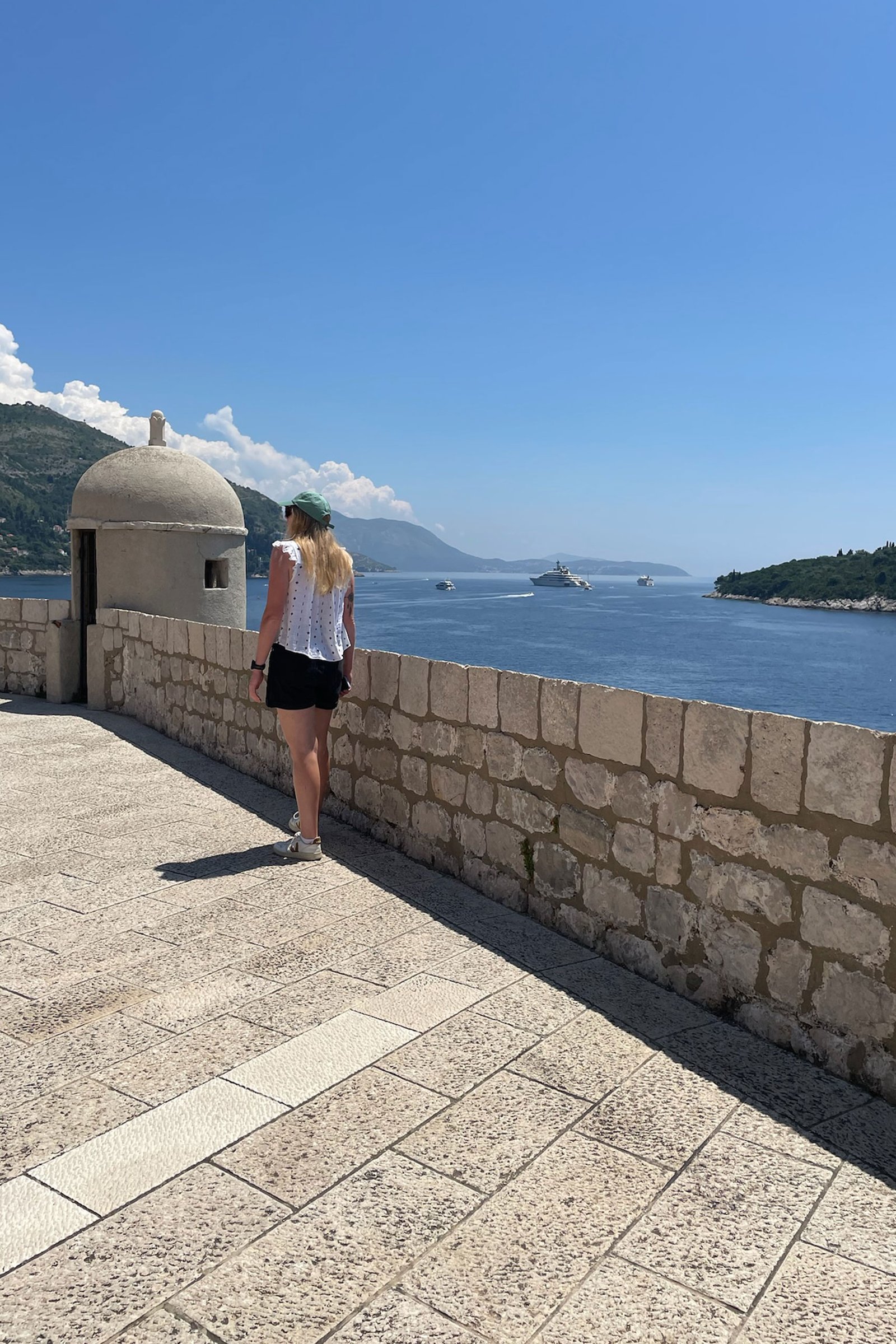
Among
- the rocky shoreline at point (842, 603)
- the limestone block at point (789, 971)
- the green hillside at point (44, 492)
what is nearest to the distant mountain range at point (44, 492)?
the green hillside at point (44, 492)

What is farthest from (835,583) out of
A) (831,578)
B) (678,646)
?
(678,646)

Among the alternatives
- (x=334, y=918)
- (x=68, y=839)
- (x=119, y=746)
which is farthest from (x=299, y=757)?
(x=119, y=746)

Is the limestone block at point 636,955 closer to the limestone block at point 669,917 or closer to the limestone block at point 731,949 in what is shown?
the limestone block at point 669,917

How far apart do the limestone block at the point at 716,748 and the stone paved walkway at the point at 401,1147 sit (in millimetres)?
778

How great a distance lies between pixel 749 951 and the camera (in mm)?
3117

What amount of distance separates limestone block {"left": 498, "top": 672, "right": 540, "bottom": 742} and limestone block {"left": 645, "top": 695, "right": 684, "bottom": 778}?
0.68m

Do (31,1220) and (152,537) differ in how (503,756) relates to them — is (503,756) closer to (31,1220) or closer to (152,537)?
(31,1220)

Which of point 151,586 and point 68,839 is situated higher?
point 151,586

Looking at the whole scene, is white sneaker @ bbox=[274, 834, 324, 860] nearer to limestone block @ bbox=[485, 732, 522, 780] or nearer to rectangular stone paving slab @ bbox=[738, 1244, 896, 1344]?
limestone block @ bbox=[485, 732, 522, 780]

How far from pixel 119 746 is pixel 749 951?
20.3ft

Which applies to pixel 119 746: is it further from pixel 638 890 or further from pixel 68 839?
pixel 638 890

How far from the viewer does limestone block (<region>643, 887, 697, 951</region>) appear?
3.36 metres

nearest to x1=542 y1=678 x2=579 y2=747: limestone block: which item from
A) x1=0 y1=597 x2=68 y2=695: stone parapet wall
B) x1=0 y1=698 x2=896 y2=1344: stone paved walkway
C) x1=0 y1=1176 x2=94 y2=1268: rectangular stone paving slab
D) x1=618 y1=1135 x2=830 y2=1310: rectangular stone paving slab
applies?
x1=0 y1=698 x2=896 y2=1344: stone paved walkway

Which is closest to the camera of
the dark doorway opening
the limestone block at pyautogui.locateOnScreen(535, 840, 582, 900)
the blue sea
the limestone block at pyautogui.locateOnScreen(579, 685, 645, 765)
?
the limestone block at pyautogui.locateOnScreen(579, 685, 645, 765)
